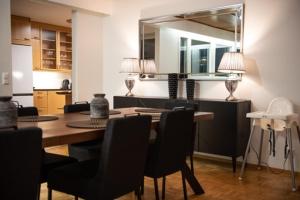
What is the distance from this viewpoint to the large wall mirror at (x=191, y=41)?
3922mm

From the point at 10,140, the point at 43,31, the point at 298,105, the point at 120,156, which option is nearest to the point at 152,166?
the point at 120,156

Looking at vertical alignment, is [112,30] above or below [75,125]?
above

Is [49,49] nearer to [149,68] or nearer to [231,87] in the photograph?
[149,68]

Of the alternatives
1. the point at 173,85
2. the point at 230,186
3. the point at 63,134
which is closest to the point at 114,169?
the point at 63,134

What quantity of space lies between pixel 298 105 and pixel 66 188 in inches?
106

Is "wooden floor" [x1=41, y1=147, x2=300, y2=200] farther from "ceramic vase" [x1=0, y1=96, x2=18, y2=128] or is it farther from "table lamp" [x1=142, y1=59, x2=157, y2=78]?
"table lamp" [x1=142, y1=59, x2=157, y2=78]

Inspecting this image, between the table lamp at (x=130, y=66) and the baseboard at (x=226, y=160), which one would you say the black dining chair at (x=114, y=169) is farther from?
the table lamp at (x=130, y=66)

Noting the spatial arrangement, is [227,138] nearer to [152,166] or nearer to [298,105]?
[298,105]

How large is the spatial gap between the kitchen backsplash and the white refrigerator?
113 centimetres

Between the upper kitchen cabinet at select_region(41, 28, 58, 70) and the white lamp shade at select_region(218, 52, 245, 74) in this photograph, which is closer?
the white lamp shade at select_region(218, 52, 245, 74)

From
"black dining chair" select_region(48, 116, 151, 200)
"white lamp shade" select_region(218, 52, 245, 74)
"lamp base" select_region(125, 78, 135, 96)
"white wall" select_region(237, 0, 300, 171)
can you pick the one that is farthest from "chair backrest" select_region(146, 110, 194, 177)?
"lamp base" select_region(125, 78, 135, 96)

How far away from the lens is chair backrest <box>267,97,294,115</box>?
11.1 ft

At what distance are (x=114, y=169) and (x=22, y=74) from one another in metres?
4.64

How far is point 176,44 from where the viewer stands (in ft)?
14.5
